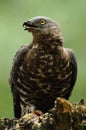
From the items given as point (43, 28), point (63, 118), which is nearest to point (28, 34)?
point (43, 28)

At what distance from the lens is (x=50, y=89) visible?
1091 cm

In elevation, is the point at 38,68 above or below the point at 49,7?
below

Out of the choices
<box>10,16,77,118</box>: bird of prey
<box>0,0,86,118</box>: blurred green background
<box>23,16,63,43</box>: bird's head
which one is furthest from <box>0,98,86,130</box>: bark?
<box>0,0,86,118</box>: blurred green background

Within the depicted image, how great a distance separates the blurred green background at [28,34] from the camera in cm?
1606

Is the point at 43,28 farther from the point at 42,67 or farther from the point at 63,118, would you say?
the point at 63,118

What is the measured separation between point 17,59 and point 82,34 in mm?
6876

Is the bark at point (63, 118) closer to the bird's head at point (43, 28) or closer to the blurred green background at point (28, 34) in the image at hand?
the bird's head at point (43, 28)

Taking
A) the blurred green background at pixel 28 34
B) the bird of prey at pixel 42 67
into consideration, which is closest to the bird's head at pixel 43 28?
the bird of prey at pixel 42 67

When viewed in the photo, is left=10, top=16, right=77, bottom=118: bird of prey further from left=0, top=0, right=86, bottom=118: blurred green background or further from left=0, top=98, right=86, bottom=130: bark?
left=0, top=0, right=86, bottom=118: blurred green background

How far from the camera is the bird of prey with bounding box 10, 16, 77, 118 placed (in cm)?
1081

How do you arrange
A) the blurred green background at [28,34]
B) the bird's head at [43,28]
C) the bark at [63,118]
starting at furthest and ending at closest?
the blurred green background at [28,34] → the bird's head at [43,28] → the bark at [63,118]

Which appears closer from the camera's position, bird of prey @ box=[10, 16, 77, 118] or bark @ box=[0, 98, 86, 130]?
bark @ box=[0, 98, 86, 130]

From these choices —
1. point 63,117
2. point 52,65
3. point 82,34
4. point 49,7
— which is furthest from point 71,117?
point 49,7

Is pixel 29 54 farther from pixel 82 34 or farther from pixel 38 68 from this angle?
pixel 82 34
